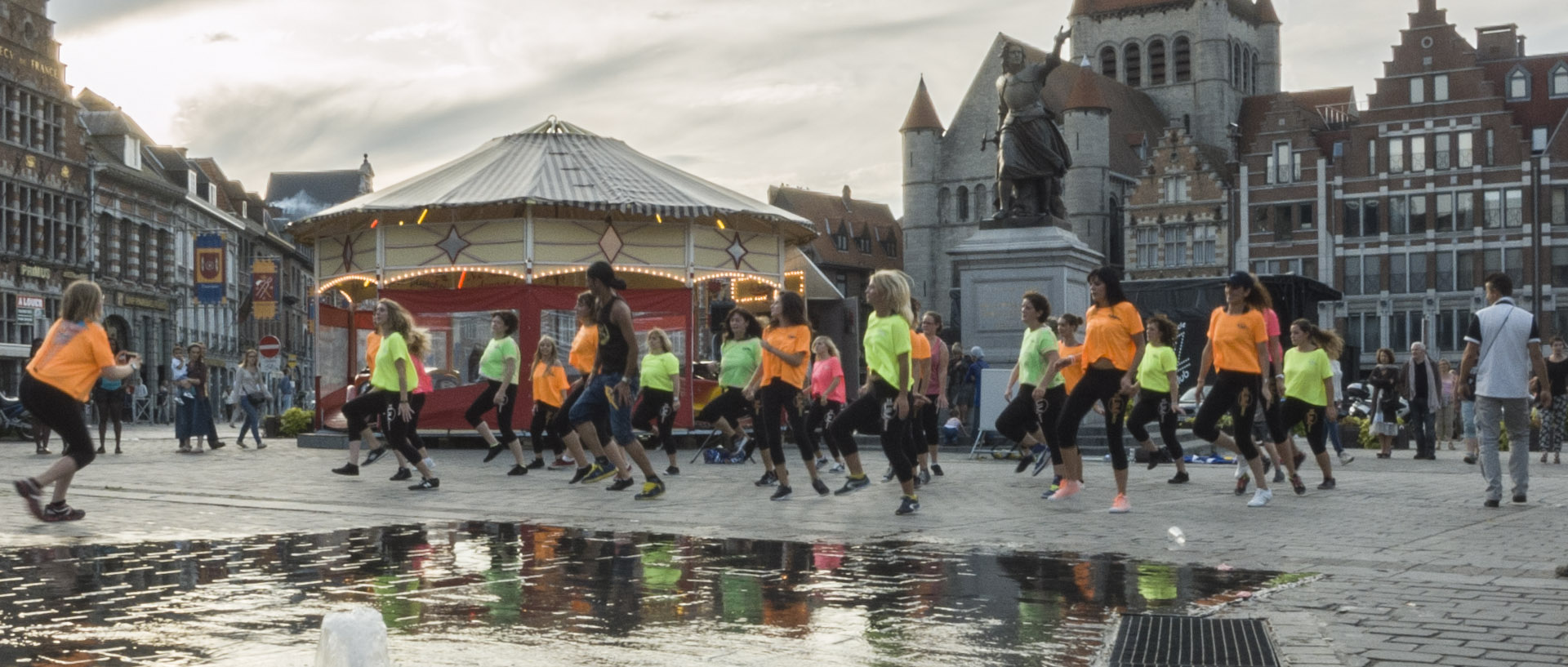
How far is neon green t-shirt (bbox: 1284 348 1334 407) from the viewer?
527 inches

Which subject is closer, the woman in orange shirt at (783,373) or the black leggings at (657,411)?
the woman in orange shirt at (783,373)

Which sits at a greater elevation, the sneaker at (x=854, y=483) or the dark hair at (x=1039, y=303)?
the dark hair at (x=1039, y=303)

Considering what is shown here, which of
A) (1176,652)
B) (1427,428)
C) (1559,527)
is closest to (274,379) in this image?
(1427,428)

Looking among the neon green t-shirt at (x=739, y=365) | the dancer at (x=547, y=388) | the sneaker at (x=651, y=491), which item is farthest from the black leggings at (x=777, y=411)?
the dancer at (x=547, y=388)

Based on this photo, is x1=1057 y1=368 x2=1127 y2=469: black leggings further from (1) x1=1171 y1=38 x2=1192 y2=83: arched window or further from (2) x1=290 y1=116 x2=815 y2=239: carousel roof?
(1) x1=1171 y1=38 x2=1192 y2=83: arched window

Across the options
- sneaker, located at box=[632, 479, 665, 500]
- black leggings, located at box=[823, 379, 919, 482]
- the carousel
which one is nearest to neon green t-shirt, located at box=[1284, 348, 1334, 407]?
black leggings, located at box=[823, 379, 919, 482]

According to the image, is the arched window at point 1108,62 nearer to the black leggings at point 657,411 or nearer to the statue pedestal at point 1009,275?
the statue pedestal at point 1009,275

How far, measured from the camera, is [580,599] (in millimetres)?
6492

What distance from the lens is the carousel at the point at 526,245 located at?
72.0ft

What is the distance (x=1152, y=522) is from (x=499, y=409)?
7.53 m

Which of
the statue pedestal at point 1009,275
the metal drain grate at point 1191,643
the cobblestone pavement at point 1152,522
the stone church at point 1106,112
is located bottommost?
the metal drain grate at point 1191,643

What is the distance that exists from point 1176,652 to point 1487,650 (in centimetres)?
95

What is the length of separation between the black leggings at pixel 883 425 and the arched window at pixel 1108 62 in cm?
8251

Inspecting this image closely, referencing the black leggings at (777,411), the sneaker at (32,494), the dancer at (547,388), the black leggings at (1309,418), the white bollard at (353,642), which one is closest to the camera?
the white bollard at (353,642)
